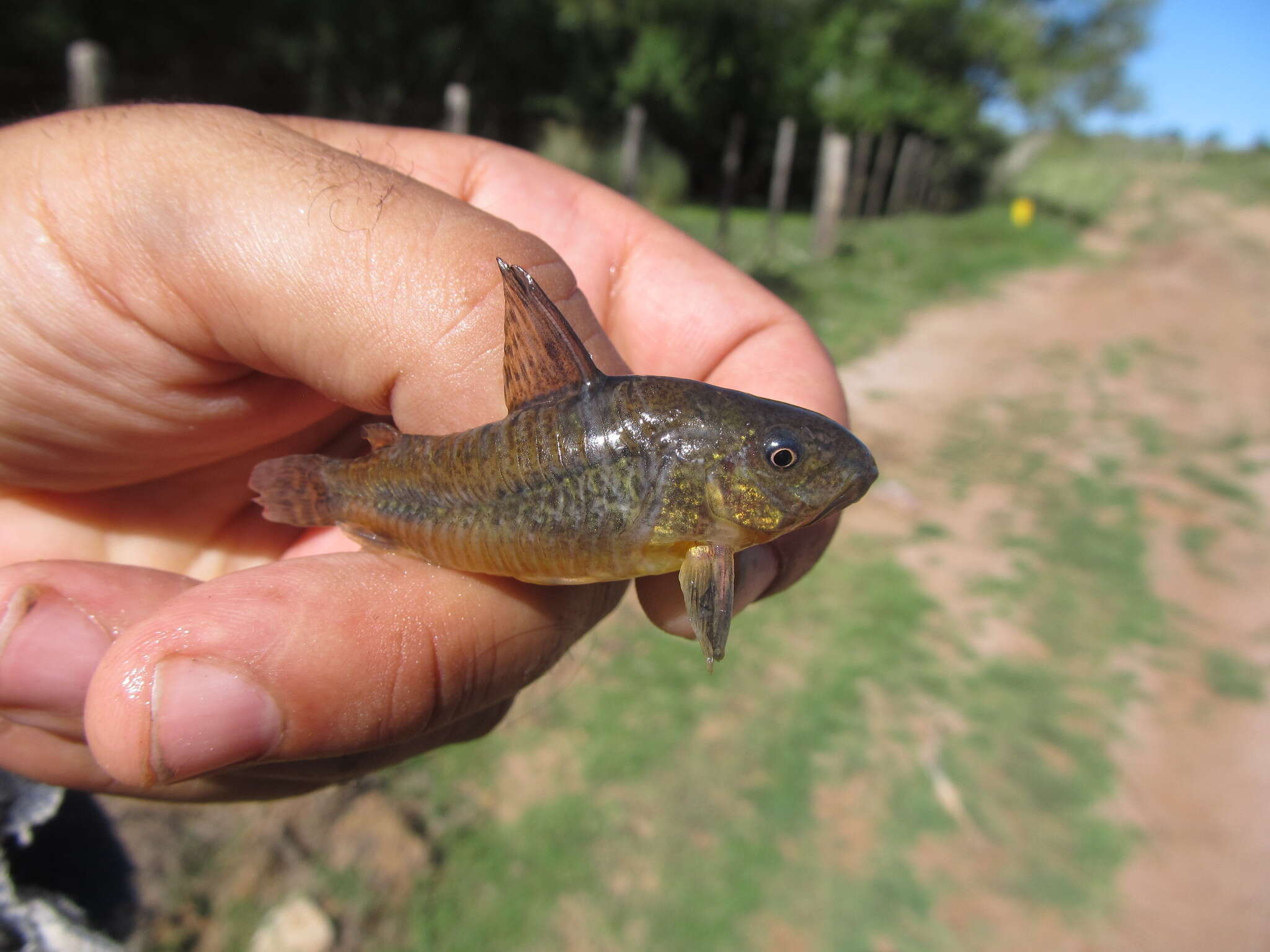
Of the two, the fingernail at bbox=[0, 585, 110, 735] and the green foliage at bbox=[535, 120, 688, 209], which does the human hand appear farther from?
the green foliage at bbox=[535, 120, 688, 209]

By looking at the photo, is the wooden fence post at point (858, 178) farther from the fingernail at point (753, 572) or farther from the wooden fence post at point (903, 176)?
the fingernail at point (753, 572)

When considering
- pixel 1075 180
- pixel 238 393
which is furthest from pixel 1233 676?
pixel 1075 180

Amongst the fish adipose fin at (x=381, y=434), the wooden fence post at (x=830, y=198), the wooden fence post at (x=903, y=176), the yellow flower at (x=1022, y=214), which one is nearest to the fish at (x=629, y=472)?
the fish adipose fin at (x=381, y=434)

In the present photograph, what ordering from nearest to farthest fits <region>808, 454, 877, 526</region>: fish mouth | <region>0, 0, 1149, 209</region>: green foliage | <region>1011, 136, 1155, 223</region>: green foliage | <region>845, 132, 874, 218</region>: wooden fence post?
<region>808, 454, 877, 526</region>: fish mouth, <region>0, 0, 1149, 209</region>: green foliage, <region>845, 132, 874, 218</region>: wooden fence post, <region>1011, 136, 1155, 223</region>: green foliage

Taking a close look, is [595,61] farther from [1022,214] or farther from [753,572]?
[753,572]

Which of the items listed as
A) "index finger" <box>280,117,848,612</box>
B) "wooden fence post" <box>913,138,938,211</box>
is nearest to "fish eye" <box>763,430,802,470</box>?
"index finger" <box>280,117,848,612</box>
